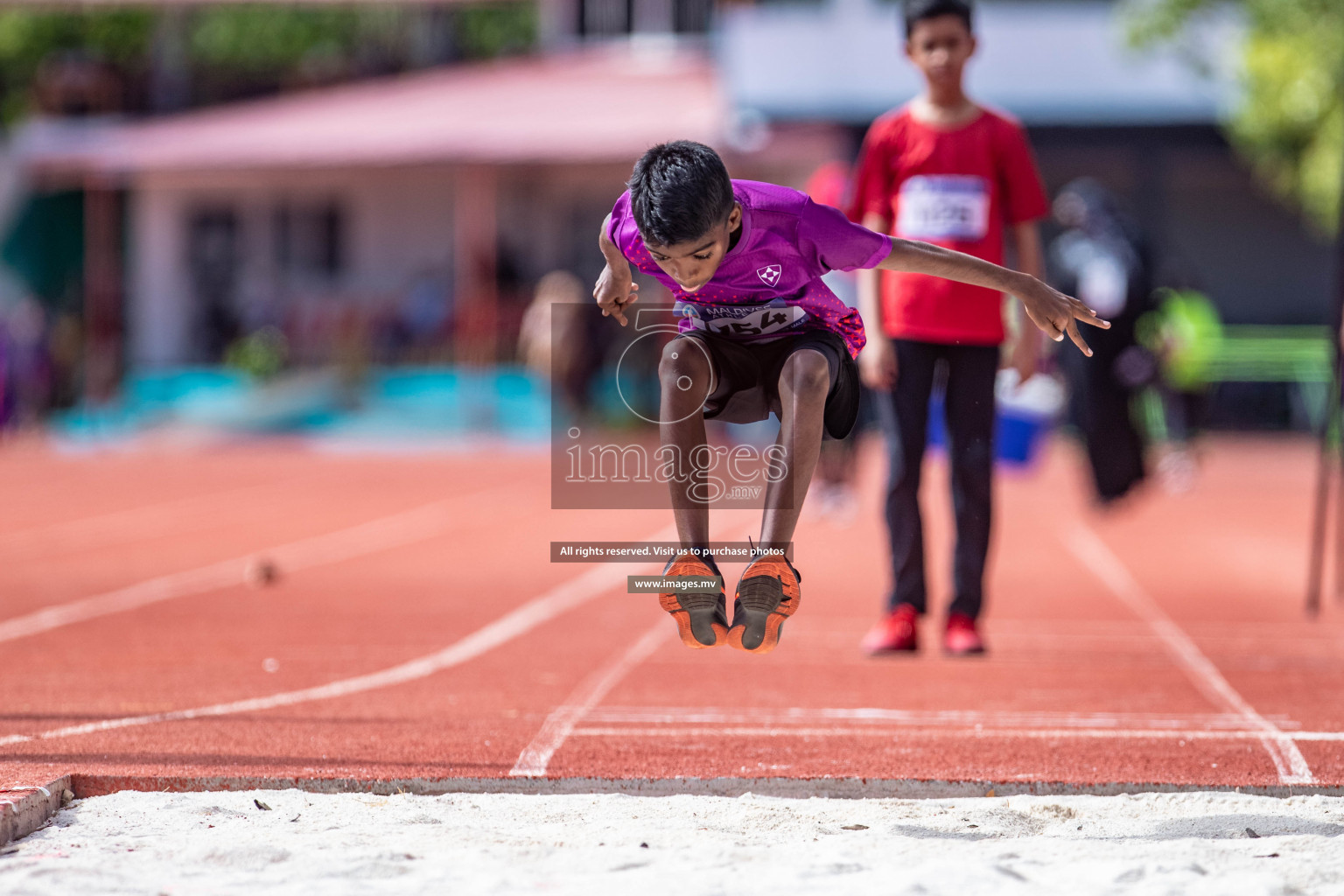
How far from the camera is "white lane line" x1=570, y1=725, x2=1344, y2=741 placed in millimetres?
4688

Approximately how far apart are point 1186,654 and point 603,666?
2.31 meters

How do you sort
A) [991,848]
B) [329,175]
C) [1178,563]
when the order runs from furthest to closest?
[329,175]
[1178,563]
[991,848]

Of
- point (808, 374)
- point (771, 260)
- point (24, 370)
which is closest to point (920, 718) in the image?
point (808, 374)

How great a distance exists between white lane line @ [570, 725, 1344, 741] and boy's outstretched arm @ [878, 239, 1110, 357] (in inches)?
49.8

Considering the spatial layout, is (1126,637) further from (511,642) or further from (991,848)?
(991,848)

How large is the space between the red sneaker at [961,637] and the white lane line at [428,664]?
1.80 m

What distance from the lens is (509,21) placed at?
3934 centimetres

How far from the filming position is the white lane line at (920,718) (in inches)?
192

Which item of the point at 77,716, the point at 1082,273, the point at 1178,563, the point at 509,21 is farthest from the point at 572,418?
the point at 509,21

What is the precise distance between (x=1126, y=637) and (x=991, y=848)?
11.6ft

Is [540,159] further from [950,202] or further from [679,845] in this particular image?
[679,845]

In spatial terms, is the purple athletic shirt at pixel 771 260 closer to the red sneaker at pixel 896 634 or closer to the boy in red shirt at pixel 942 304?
the boy in red shirt at pixel 942 304

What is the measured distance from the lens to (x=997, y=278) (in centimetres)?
415

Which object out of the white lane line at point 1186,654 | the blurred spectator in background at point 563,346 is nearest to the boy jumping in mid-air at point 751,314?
the white lane line at point 1186,654
